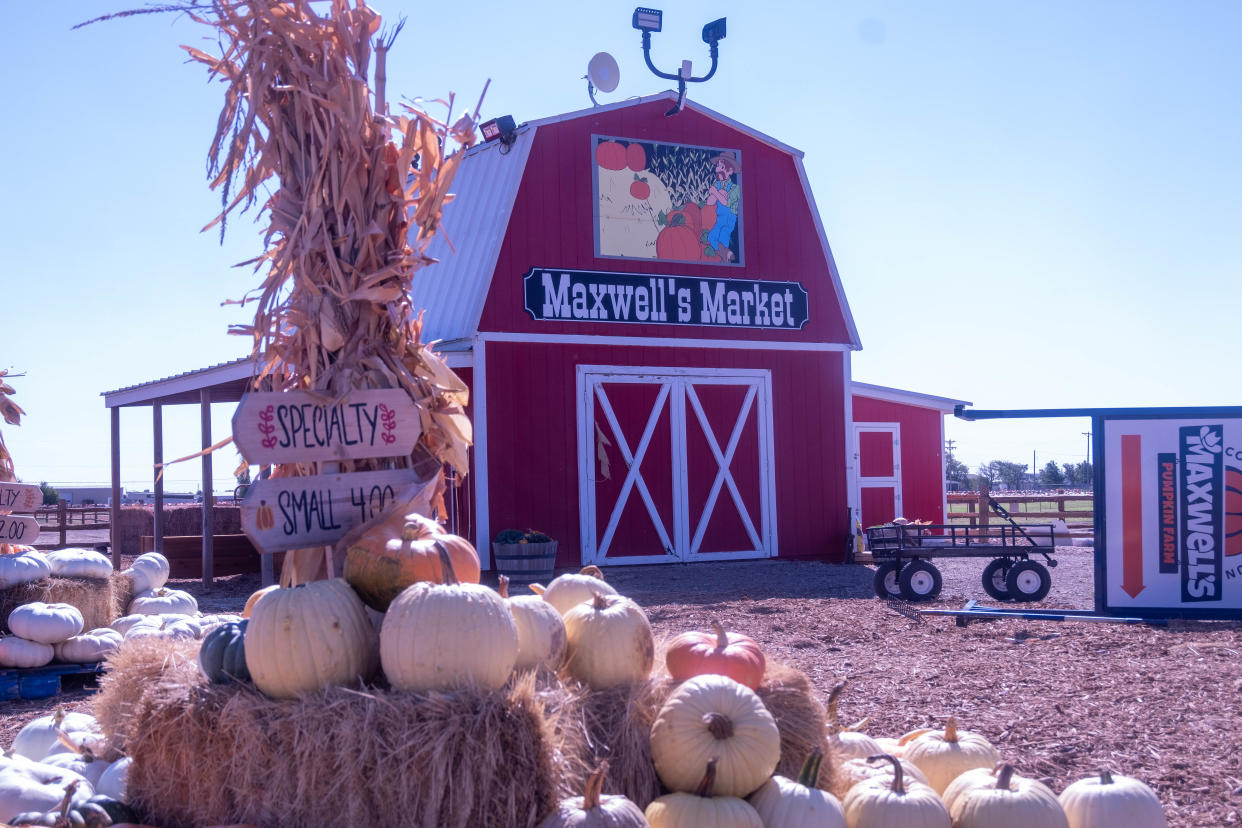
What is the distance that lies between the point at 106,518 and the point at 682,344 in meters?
24.7

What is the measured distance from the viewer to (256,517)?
3631 mm

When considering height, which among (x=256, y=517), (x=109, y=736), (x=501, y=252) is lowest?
(x=109, y=736)

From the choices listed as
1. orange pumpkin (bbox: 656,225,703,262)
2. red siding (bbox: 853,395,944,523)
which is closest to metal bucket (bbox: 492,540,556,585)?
orange pumpkin (bbox: 656,225,703,262)

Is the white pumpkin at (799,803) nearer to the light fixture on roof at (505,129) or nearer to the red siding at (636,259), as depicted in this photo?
the red siding at (636,259)

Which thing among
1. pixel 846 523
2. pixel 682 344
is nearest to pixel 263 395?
pixel 682 344

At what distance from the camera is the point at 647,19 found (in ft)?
48.0

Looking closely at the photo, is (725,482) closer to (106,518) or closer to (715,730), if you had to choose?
(715,730)

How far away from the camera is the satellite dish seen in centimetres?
1508

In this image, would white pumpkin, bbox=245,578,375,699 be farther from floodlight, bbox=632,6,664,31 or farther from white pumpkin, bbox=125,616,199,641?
floodlight, bbox=632,6,664,31

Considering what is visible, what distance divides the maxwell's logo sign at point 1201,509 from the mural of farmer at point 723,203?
7.26 m

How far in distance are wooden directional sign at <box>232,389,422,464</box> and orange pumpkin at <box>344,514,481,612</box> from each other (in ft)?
1.49

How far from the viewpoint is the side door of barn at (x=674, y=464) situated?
14.0m

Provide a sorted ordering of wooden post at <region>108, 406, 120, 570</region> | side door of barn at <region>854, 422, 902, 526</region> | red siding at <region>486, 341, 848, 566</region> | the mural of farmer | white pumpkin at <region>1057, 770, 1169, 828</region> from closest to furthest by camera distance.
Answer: white pumpkin at <region>1057, 770, 1169, 828</region> → red siding at <region>486, 341, 848, 566</region> → wooden post at <region>108, 406, 120, 570</region> → the mural of farmer → side door of barn at <region>854, 422, 902, 526</region>

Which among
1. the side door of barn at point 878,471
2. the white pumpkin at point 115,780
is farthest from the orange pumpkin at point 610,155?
the white pumpkin at point 115,780
